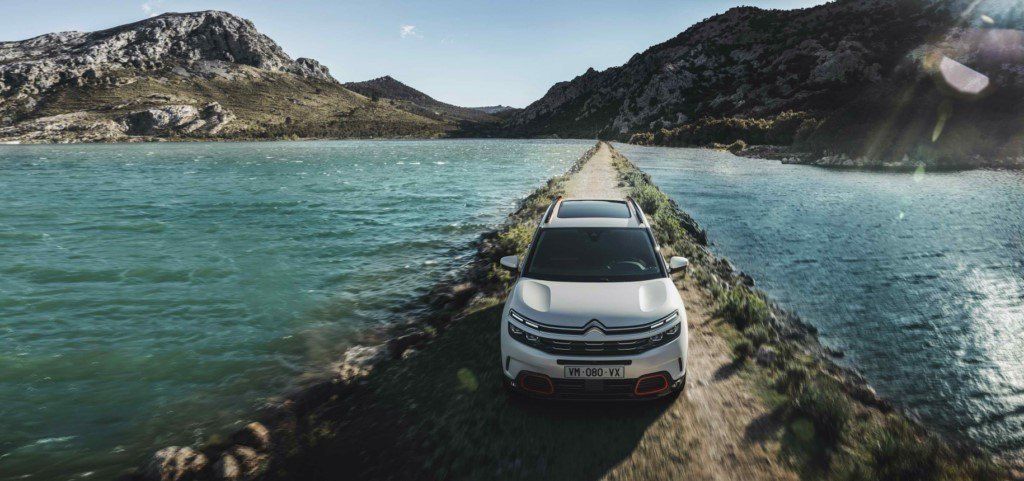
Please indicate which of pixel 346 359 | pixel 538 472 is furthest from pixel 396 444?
pixel 346 359

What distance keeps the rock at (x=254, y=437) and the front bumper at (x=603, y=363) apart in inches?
130

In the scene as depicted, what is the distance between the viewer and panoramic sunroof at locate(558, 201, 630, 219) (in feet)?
25.7

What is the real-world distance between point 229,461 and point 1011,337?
1440cm

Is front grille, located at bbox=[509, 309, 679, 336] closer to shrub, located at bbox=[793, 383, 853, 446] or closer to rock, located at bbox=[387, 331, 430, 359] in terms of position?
shrub, located at bbox=[793, 383, 853, 446]

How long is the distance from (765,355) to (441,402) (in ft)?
15.8

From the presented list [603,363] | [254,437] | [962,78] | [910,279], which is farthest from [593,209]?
[962,78]

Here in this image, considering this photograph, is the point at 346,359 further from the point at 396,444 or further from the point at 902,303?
the point at 902,303

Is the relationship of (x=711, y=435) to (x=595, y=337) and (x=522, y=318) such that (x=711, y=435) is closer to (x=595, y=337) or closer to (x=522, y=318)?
(x=595, y=337)

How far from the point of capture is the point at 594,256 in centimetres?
676

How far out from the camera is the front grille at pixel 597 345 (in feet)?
16.6

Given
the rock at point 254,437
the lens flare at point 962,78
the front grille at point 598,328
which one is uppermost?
the lens flare at point 962,78

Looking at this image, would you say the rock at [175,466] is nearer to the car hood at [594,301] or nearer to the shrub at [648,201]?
the car hood at [594,301]

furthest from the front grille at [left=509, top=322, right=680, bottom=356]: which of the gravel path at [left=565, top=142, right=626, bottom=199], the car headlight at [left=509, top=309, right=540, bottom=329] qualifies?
the gravel path at [left=565, top=142, right=626, bottom=199]

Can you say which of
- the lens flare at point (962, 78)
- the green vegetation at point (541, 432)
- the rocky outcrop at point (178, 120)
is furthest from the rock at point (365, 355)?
the rocky outcrop at point (178, 120)
